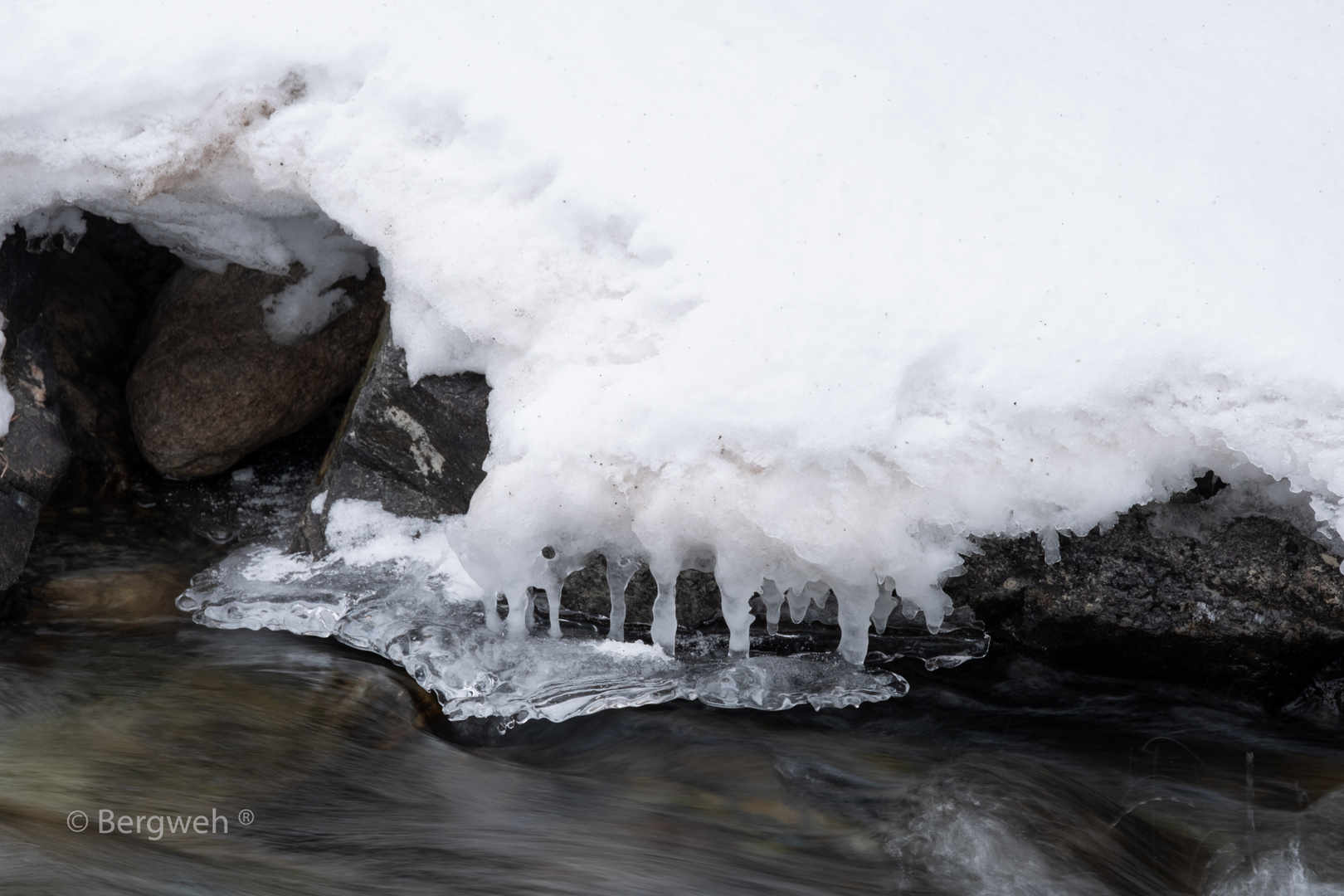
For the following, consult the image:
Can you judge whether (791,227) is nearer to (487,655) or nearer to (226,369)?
(487,655)

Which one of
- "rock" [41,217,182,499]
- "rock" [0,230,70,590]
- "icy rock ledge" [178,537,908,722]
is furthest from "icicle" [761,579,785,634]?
"rock" [41,217,182,499]

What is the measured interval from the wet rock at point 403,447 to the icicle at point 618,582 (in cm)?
59

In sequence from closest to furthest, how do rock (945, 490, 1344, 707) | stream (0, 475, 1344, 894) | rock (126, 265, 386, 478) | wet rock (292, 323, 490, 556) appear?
stream (0, 475, 1344, 894), rock (945, 490, 1344, 707), wet rock (292, 323, 490, 556), rock (126, 265, 386, 478)

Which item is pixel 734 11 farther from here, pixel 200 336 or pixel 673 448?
pixel 200 336

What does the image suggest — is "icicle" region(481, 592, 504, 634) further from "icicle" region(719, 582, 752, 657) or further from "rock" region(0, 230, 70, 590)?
"rock" region(0, 230, 70, 590)

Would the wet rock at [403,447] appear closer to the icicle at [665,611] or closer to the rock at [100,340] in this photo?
the icicle at [665,611]

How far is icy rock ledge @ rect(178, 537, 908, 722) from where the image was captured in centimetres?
294

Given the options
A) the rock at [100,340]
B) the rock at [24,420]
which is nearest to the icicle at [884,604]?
the rock at [24,420]

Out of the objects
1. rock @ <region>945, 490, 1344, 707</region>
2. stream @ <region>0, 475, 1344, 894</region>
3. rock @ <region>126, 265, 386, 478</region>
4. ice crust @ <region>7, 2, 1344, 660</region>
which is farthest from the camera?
rock @ <region>126, 265, 386, 478</region>

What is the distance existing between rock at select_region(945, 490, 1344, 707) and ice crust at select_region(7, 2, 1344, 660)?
8.6 inches

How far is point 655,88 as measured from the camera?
305 cm

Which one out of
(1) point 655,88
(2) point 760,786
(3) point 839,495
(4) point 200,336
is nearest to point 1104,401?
(3) point 839,495

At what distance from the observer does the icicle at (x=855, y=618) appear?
2762 millimetres

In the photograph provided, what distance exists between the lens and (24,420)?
3213 mm
